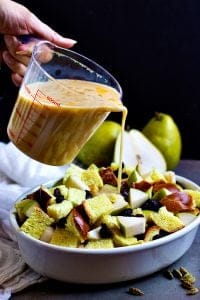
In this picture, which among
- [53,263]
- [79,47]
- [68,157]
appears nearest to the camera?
[53,263]

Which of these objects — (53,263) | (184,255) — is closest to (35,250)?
(53,263)

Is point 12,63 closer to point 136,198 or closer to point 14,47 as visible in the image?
point 14,47

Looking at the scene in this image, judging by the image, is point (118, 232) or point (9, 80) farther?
point (9, 80)

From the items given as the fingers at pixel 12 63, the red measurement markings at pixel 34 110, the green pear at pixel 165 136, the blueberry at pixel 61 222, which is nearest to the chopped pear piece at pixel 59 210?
the blueberry at pixel 61 222

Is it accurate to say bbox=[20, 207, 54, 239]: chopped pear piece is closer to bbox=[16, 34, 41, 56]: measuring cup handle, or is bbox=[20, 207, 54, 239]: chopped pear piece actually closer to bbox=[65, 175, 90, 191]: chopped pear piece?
bbox=[65, 175, 90, 191]: chopped pear piece

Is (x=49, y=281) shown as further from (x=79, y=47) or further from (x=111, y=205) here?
(x=79, y=47)

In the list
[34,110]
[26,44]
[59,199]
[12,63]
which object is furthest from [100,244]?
[12,63]
